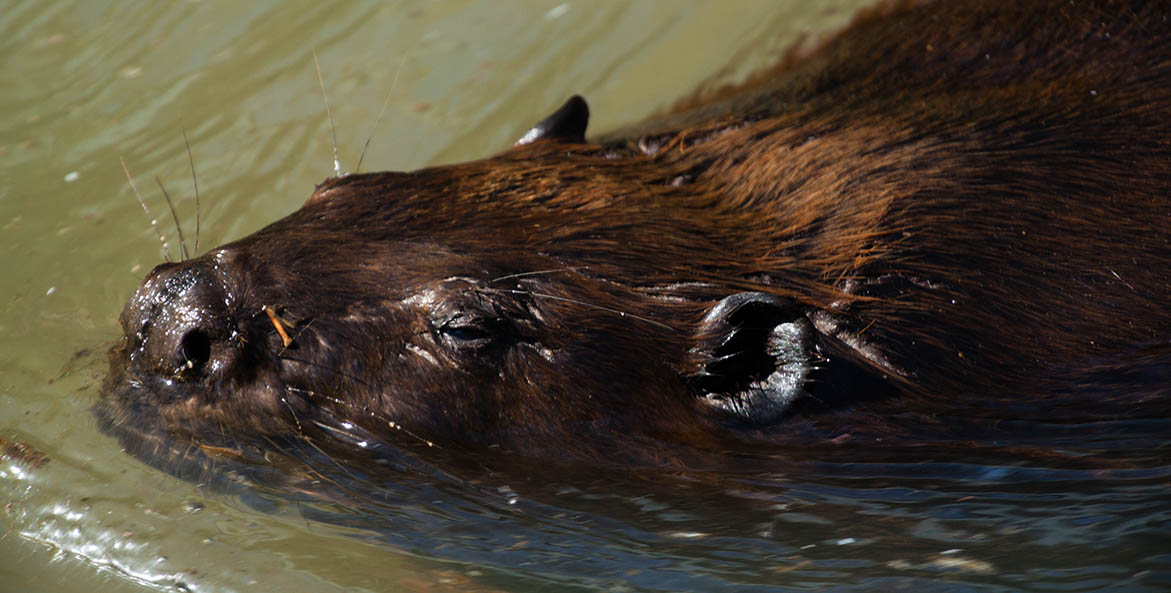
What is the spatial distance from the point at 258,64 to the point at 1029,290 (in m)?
3.78

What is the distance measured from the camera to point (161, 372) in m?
3.00

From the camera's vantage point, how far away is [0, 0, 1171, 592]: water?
299 cm

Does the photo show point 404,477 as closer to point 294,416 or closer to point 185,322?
point 294,416

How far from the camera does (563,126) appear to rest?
3893 mm

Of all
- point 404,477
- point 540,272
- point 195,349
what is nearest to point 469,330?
point 540,272

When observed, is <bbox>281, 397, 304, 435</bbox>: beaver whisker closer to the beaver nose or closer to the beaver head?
the beaver head

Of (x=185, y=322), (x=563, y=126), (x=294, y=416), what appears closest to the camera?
(x=185, y=322)

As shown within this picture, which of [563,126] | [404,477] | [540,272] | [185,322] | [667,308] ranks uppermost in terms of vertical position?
[563,126]

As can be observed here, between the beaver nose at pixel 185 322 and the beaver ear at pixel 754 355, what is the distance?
1.17 m

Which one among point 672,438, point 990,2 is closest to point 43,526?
point 672,438

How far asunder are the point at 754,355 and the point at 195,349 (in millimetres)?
1381

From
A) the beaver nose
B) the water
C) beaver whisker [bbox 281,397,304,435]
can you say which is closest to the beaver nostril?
the beaver nose

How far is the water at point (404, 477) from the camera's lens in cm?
299

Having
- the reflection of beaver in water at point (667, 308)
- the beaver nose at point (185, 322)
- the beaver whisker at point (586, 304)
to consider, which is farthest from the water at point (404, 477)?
the beaver nose at point (185, 322)
